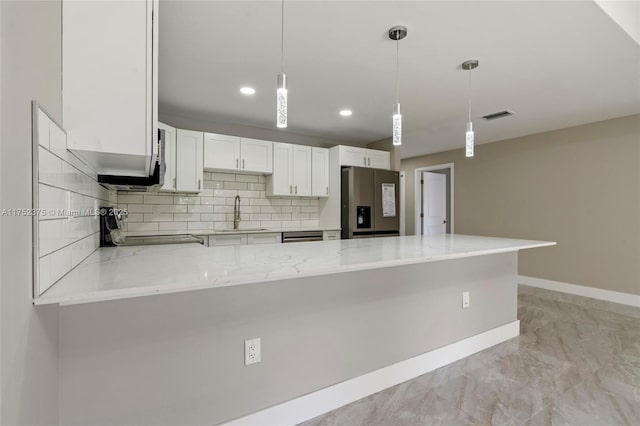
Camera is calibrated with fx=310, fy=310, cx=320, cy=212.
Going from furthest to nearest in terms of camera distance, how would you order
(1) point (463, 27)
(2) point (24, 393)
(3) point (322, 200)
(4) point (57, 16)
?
(3) point (322, 200), (1) point (463, 27), (4) point (57, 16), (2) point (24, 393)

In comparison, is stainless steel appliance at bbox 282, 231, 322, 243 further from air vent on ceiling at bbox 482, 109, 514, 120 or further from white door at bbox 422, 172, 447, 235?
white door at bbox 422, 172, 447, 235

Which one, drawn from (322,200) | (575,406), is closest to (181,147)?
(322,200)

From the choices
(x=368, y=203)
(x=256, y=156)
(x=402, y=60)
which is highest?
(x=402, y=60)

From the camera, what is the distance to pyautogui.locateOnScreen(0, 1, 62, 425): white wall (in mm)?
691

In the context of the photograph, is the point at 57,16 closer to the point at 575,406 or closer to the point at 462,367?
the point at 462,367

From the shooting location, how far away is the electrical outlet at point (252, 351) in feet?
5.05

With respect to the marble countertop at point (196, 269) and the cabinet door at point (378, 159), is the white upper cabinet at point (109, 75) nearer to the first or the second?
the marble countertop at point (196, 269)

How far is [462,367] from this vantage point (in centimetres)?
226

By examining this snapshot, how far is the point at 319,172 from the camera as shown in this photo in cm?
450

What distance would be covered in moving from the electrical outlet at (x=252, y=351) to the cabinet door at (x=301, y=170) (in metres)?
2.89

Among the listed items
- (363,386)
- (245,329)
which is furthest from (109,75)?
(363,386)

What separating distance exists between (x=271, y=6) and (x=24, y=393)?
6.32 ft

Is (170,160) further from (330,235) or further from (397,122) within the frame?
(397,122)

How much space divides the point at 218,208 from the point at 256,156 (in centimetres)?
85
